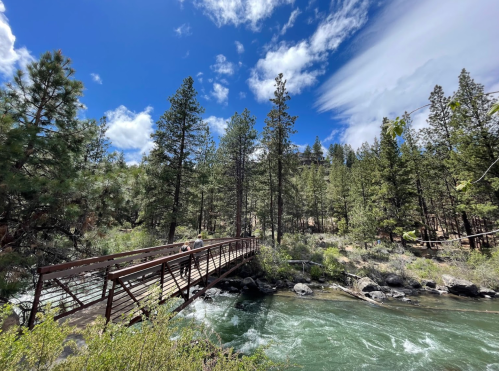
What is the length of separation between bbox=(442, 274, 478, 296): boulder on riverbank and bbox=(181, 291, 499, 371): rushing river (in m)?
0.98

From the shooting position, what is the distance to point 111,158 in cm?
1056

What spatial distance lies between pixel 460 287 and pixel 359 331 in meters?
10.1

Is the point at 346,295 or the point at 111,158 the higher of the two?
the point at 111,158

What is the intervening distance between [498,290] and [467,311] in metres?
5.49

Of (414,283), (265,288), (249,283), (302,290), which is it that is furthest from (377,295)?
(249,283)

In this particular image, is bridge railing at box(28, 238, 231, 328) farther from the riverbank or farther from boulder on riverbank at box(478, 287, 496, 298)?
boulder on riverbank at box(478, 287, 496, 298)

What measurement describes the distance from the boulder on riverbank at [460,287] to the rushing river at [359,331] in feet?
3.22

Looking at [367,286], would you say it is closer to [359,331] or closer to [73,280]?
[359,331]

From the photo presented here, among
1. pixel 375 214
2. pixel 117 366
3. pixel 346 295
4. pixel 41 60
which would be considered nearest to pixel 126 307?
pixel 117 366

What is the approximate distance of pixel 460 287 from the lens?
48.3ft

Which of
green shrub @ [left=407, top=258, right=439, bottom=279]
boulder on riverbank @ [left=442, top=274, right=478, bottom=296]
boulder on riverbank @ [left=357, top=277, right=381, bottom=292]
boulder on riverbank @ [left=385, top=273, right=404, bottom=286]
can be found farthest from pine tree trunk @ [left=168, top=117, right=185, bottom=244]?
boulder on riverbank @ [left=442, top=274, right=478, bottom=296]

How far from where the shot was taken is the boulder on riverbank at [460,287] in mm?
14469

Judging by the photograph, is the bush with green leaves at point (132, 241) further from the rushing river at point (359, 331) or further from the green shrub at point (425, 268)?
the green shrub at point (425, 268)

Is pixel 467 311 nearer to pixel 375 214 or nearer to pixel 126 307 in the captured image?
pixel 375 214
